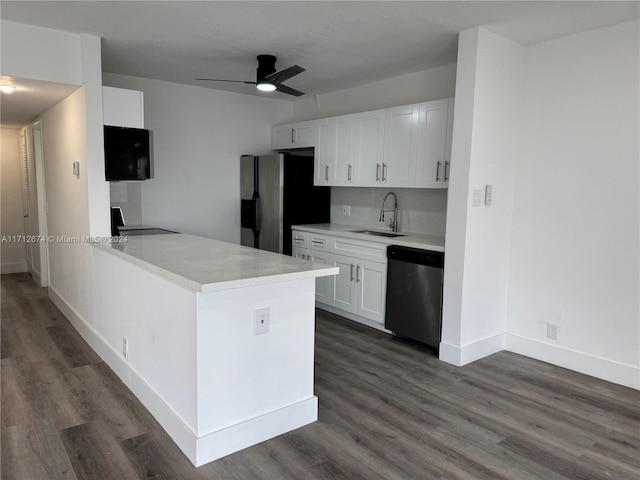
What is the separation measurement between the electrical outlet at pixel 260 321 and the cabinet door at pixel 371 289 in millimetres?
1883

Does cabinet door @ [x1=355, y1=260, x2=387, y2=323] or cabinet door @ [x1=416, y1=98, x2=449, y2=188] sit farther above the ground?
cabinet door @ [x1=416, y1=98, x2=449, y2=188]

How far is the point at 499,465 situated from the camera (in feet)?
7.20

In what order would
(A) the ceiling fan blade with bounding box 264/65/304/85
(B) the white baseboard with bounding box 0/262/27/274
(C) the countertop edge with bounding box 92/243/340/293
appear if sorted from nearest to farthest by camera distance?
(C) the countertop edge with bounding box 92/243/340/293
(A) the ceiling fan blade with bounding box 264/65/304/85
(B) the white baseboard with bounding box 0/262/27/274

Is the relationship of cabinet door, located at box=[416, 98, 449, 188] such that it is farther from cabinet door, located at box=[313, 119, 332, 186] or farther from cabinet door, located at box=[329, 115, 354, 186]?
cabinet door, located at box=[313, 119, 332, 186]

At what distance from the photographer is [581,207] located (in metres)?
3.25

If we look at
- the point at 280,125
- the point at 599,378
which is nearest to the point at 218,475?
the point at 599,378

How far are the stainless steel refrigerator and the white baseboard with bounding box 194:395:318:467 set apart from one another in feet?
8.75

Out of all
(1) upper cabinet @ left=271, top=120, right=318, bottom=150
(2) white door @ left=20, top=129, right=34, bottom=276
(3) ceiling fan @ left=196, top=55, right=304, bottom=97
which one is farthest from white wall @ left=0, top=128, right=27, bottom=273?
(3) ceiling fan @ left=196, top=55, right=304, bottom=97

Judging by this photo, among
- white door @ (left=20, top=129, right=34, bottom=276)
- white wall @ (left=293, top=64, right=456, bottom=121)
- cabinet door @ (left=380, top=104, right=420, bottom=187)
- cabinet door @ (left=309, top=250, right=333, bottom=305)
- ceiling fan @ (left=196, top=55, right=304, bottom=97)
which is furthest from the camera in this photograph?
white door @ (left=20, top=129, right=34, bottom=276)

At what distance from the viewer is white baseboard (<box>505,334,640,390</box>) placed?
3096 mm

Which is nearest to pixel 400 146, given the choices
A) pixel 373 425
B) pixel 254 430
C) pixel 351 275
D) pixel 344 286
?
pixel 351 275

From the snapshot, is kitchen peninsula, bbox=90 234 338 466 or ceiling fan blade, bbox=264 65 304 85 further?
ceiling fan blade, bbox=264 65 304 85

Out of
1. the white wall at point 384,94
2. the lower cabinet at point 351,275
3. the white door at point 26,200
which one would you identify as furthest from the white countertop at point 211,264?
the white door at point 26,200

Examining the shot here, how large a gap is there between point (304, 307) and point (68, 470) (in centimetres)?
134
